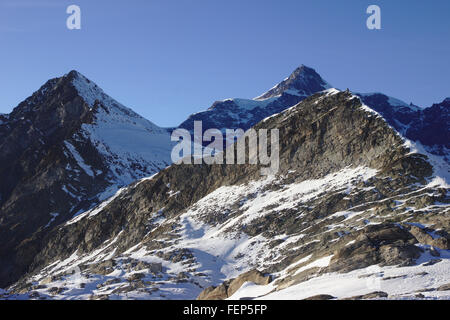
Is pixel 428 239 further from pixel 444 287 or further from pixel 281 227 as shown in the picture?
pixel 281 227

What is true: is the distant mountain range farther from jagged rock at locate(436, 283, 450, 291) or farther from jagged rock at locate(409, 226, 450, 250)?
jagged rock at locate(436, 283, 450, 291)

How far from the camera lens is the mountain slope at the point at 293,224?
6538cm

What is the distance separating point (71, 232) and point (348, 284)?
11225 cm

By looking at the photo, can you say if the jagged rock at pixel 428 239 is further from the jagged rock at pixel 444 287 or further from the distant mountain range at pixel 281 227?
the jagged rock at pixel 444 287

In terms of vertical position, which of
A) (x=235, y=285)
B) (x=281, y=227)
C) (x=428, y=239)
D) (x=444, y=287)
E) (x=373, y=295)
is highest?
(x=428, y=239)

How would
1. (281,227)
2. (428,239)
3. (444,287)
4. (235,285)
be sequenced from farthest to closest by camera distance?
(281,227)
(235,285)
(428,239)
(444,287)

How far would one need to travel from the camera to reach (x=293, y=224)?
96500mm

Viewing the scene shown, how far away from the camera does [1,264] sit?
163875 mm

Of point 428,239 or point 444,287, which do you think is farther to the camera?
point 428,239

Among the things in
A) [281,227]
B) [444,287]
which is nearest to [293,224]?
[281,227]

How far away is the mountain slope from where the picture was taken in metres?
65.4

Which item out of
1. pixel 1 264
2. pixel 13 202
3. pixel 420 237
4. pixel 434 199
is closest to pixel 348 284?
pixel 420 237

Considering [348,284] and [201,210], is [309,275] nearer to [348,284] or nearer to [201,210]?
[348,284]

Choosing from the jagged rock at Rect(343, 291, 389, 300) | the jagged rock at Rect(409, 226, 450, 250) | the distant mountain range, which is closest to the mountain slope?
the jagged rock at Rect(409, 226, 450, 250)
